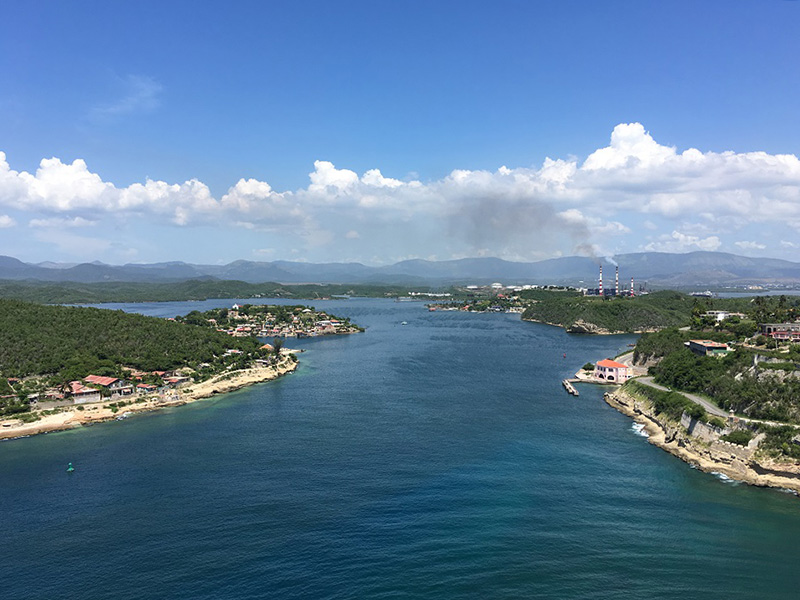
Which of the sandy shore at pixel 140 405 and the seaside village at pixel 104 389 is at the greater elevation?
the seaside village at pixel 104 389

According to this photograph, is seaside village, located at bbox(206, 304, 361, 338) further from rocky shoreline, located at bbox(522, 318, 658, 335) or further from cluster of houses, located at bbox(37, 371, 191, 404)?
rocky shoreline, located at bbox(522, 318, 658, 335)

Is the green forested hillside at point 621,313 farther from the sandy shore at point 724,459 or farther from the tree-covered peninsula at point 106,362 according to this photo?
the sandy shore at point 724,459

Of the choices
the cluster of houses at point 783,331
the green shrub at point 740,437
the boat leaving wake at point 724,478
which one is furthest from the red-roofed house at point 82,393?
the cluster of houses at point 783,331

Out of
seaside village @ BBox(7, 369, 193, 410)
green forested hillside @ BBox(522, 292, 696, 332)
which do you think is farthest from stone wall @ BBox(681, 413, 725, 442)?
green forested hillside @ BBox(522, 292, 696, 332)

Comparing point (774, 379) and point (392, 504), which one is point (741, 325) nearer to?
point (774, 379)

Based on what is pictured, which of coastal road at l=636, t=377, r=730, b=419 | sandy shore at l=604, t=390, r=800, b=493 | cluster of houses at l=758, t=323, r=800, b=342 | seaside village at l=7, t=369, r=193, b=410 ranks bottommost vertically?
sandy shore at l=604, t=390, r=800, b=493

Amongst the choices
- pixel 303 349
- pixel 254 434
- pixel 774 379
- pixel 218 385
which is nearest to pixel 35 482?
pixel 254 434
